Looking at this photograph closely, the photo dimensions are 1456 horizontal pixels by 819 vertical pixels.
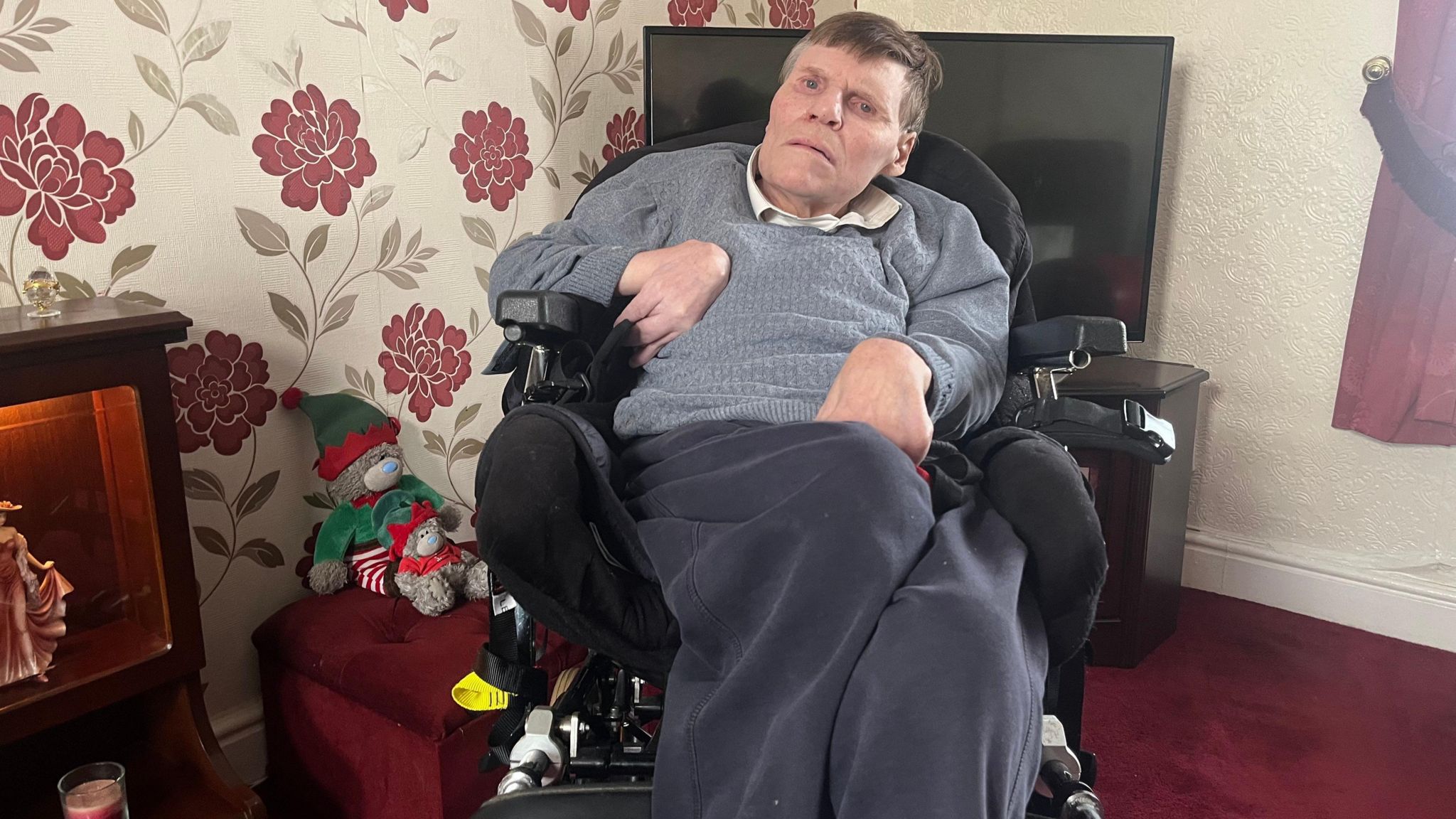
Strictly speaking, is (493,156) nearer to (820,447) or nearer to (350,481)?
(350,481)

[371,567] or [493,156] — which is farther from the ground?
[493,156]

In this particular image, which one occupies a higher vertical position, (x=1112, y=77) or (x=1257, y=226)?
(x=1112, y=77)

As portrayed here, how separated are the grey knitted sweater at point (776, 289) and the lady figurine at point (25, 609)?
0.65 m

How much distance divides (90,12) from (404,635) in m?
0.98

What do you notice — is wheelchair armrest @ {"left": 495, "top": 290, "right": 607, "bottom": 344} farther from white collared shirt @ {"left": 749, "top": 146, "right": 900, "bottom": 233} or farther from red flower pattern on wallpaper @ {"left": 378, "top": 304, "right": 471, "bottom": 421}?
red flower pattern on wallpaper @ {"left": 378, "top": 304, "right": 471, "bottom": 421}

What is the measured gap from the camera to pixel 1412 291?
2184 millimetres

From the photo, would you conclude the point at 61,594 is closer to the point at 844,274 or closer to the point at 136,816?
the point at 136,816

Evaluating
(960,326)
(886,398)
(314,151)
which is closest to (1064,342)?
(960,326)

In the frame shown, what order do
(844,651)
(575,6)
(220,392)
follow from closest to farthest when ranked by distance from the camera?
(844,651) < (220,392) < (575,6)

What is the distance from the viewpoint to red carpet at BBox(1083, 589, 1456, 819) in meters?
1.73


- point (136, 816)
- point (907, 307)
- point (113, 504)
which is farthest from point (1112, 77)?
point (136, 816)

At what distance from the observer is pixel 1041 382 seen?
133cm

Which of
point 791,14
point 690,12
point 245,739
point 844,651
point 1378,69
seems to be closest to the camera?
point 844,651

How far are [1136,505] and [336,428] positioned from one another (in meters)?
1.54
